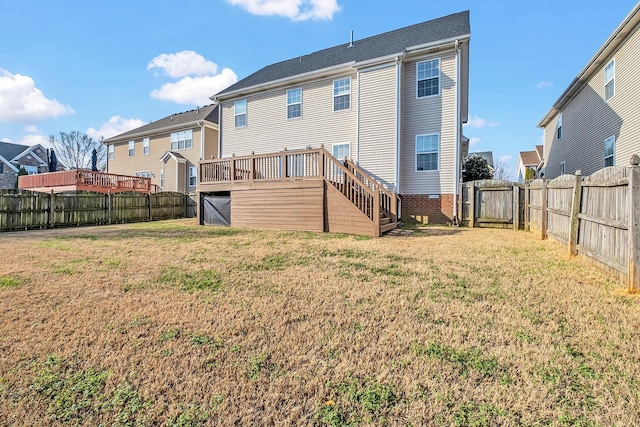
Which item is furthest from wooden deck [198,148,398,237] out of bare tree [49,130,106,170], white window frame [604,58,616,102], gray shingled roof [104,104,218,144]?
bare tree [49,130,106,170]

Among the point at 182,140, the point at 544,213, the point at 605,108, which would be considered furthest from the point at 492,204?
the point at 182,140

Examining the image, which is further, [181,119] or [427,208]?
[181,119]

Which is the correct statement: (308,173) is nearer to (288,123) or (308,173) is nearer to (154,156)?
(288,123)

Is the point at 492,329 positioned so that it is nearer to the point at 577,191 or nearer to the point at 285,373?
the point at 285,373

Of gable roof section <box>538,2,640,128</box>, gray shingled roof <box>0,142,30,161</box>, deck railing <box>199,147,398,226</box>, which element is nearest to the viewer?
deck railing <box>199,147,398,226</box>

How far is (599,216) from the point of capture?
4582mm

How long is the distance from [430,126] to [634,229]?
887cm

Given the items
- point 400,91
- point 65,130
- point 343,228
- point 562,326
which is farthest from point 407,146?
point 65,130

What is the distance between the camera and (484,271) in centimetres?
471

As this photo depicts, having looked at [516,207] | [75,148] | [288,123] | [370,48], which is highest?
[75,148]

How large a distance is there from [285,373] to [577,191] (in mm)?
5989

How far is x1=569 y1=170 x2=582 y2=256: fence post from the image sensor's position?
17.6 ft

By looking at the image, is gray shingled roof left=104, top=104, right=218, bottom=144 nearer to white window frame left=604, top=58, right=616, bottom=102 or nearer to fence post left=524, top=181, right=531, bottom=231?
fence post left=524, top=181, right=531, bottom=231

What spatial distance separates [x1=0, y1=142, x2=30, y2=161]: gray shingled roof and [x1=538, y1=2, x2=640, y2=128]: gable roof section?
49.1 m
